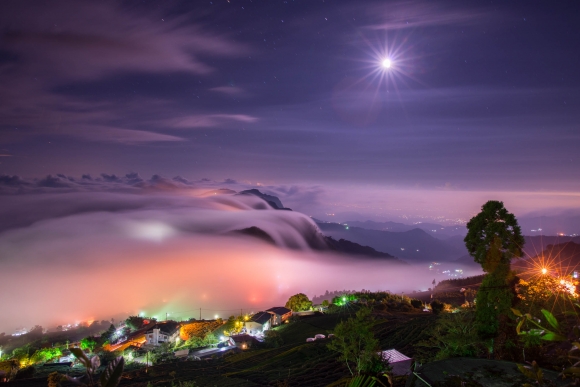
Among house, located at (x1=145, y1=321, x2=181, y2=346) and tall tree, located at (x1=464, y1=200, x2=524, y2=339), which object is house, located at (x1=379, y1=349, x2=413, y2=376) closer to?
tall tree, located at (x1=464, y1=200, x2=524, y2=339)

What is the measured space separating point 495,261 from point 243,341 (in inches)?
1292

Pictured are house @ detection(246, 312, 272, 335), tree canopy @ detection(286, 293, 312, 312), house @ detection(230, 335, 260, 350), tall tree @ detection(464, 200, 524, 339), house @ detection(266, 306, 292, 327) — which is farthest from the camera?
tree canopy @ detection(286, 293, 312, 312)

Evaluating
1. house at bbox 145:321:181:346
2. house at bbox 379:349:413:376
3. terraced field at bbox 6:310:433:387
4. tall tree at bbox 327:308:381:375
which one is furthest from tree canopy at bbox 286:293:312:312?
tall tree at bbox 327:308:381:375

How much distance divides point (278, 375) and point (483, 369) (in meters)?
20.1

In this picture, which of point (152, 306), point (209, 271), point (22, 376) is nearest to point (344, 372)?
point (22, 376)

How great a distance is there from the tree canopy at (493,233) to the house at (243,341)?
1195 inches

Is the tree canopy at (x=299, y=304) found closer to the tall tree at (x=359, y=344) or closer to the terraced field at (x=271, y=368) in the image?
the terraced field at (x=271, y=368)

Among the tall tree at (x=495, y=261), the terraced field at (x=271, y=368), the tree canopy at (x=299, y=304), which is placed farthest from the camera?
the tree canopy at (x=299, y=304)

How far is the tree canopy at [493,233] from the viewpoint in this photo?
60.6 feet

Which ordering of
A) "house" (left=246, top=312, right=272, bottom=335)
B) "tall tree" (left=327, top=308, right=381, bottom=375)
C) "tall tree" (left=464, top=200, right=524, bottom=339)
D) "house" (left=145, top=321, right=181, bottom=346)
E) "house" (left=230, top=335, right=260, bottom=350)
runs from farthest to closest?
"house" (left=246, top=312, right=272, bottom=335)
"house" (left=145, top=321, right=181, bottom=346)
"house" (left=230, top=335, right=260, bottom=350)
"tall tree" (left=464, top=200, right=524, bottom=339)
"tall tree" (left=327, top=308, right=381, bottom=375)

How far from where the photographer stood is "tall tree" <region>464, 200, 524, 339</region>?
18.2 metres

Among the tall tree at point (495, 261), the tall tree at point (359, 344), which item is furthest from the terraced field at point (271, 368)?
the tall tree at point (495, 261)

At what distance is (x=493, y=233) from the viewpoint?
18.8 m

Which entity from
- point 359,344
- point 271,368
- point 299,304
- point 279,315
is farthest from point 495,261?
point 299,304
